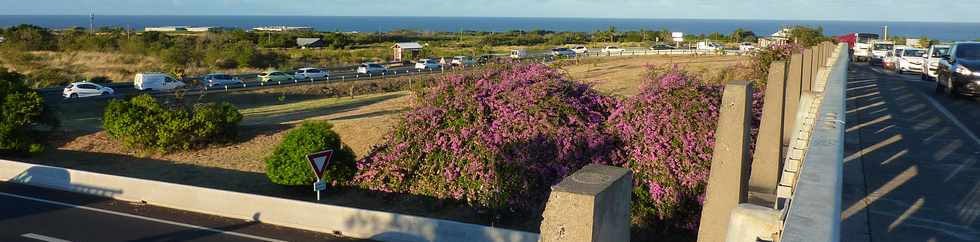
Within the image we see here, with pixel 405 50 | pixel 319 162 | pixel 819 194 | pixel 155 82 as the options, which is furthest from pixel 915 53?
pixel 405 50

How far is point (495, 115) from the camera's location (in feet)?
52.1

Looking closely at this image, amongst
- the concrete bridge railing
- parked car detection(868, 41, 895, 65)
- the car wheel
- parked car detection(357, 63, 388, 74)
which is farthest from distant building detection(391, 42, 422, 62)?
the concrete bridge railing

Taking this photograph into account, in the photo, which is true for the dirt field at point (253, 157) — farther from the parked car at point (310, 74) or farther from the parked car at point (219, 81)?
the parked car at point (310, 74)

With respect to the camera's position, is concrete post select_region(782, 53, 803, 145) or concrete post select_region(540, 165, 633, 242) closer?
concrete post select_region(540, 165, 633, 242)

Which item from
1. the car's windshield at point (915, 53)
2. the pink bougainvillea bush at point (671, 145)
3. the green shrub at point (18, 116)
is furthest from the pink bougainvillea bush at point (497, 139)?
the car's windshield at point (915, 53)

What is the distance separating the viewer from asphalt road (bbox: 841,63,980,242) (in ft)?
20.6

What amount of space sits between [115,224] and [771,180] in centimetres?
1253

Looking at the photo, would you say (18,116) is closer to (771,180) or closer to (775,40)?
(775,40)

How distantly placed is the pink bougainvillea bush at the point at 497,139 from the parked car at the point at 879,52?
28844 millimetres

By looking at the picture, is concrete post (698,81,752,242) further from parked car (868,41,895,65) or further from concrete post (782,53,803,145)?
parked car (868,41,895,65)

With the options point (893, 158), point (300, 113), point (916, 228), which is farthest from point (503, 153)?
point (300, 113)

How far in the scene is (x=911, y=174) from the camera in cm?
857

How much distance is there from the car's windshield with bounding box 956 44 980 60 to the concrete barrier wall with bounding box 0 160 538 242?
42.4 feet

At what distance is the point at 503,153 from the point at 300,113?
2313cm
